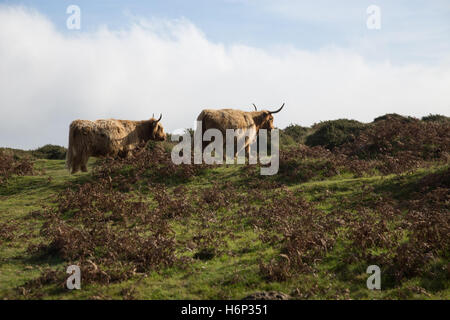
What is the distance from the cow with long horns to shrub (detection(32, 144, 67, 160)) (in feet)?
44.8

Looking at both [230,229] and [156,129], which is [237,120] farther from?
[230,229]

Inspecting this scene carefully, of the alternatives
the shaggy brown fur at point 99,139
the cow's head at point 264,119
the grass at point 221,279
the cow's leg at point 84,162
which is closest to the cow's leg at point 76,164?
the shaggy brown fur at point 99,139

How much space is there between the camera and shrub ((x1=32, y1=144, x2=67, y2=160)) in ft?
94.1

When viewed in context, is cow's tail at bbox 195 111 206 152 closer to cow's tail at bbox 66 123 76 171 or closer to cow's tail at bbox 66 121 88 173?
cow's tail at bbox 66 121 88 173

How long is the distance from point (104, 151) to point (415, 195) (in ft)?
36.0

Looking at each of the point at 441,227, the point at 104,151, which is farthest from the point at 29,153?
the point at 441,227

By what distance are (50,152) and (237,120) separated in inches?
609

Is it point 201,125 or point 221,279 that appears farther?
point 201,125

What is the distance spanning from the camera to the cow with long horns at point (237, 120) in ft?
61.1

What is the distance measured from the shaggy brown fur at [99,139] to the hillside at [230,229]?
36.3 inches

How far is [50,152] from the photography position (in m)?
29.6

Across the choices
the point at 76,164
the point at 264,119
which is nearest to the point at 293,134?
the point at 264,119

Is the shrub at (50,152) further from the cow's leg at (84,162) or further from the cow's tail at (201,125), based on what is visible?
the cow's tail at (201,125)

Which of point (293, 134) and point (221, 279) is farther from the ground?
point (293, 134)
